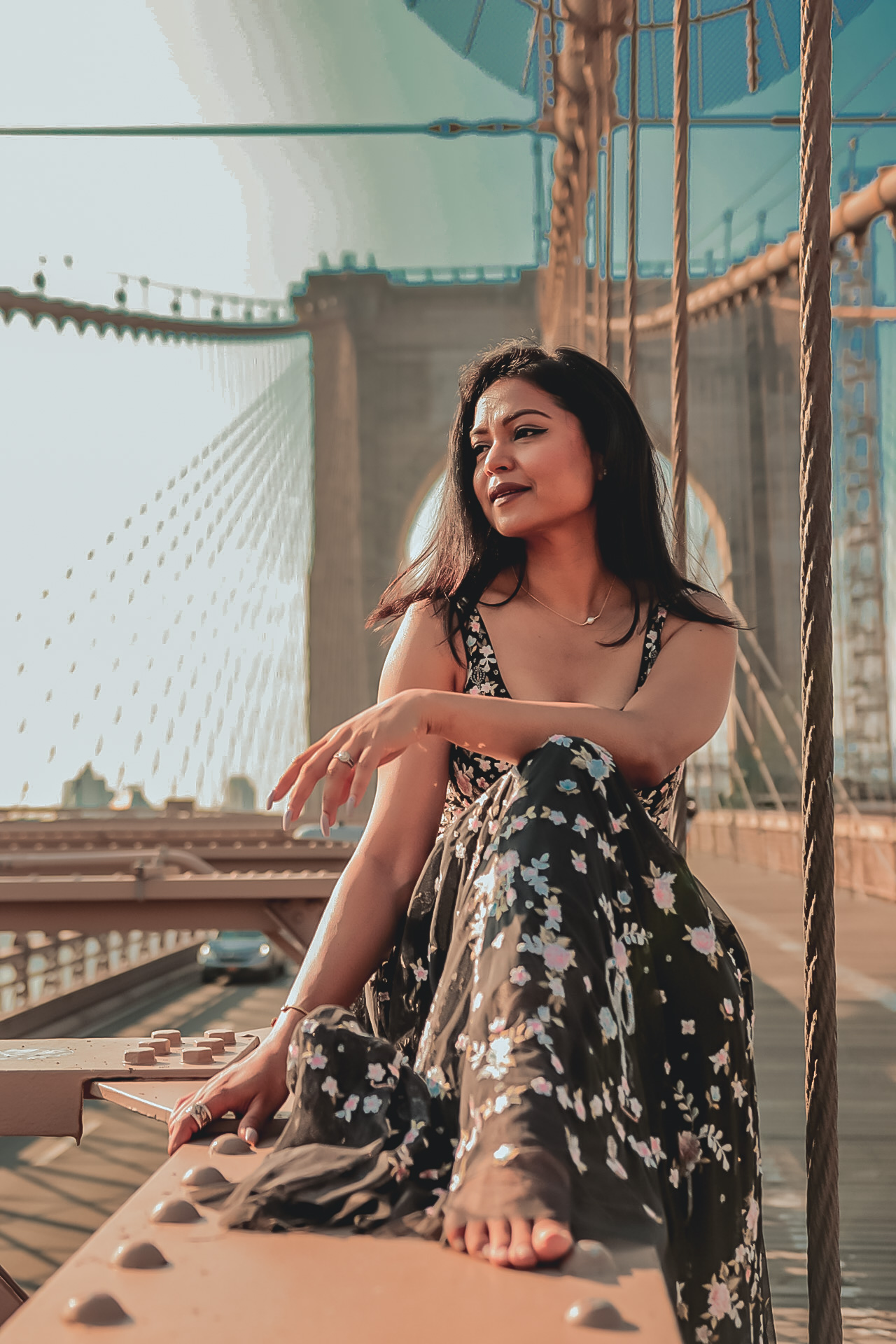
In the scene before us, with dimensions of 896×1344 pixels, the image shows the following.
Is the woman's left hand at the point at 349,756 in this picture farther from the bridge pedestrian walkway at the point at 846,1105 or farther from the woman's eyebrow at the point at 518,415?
the bridge pedestrian walkway at the point at 846,1105

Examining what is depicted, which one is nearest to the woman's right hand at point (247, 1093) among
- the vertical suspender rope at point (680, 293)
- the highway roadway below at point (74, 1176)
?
the vertical suspender rope at point (680, 293)

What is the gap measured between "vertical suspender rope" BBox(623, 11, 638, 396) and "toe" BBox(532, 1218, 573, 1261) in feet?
6.08

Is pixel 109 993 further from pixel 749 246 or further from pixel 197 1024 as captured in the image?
pixel 749 246

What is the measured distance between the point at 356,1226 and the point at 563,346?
0.95 m

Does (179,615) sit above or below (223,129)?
below

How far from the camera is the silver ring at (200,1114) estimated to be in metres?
0.98

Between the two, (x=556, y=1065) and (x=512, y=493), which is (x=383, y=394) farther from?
(x=556, y=1065)

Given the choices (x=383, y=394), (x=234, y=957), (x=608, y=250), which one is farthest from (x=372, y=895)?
(x=383, y=394)

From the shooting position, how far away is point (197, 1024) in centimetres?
1089

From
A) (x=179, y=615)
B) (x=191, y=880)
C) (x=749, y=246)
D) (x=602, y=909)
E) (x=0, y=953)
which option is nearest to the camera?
(x=602, y=909)

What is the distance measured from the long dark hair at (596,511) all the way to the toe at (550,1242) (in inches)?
29.0

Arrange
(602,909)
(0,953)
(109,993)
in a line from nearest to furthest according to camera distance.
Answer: (602,909) < (0,953) < (109,993)

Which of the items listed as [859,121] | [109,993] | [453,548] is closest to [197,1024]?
[109,993]

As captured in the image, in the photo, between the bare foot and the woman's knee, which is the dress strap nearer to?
the woman's knee
